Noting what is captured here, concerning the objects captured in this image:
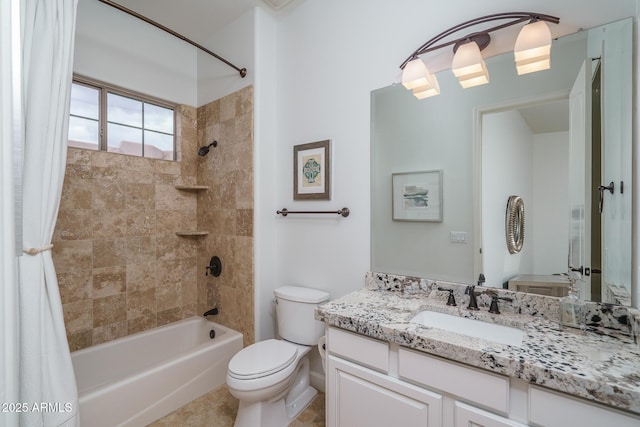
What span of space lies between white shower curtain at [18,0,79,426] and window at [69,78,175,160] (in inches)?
37.6

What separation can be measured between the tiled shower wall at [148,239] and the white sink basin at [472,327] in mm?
1354

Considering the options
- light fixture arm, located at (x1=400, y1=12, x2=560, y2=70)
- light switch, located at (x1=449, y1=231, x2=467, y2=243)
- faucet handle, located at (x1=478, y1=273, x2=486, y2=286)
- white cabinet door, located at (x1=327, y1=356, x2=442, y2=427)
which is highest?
light fixture arm, located at (x1=400, y1=12, x2=560, y2=70)

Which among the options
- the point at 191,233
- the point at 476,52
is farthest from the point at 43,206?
the point at 476,52

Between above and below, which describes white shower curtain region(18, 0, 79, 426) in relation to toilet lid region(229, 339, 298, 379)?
above

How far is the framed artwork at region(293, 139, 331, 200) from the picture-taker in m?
1.97

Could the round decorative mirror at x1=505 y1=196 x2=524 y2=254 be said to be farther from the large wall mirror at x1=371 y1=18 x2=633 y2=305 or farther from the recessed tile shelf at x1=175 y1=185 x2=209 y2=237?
the recessed tile shelf at x1=175 y1=185 x2=209 y2=237

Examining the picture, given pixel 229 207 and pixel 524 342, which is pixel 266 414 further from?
pixel 229 207

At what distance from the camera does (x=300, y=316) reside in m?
1.91

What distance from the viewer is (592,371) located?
81 centimetres

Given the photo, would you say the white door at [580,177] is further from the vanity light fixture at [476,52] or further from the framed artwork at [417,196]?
the framed artwork at [417,196]

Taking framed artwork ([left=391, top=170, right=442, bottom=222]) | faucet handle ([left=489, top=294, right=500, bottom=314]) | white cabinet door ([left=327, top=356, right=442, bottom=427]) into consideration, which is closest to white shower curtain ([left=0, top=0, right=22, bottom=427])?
white cabinet door ([left=327, top=356, right=442, bottom=427])

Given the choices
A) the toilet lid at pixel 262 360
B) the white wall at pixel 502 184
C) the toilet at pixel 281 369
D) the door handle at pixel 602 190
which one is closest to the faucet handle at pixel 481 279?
the white wall at pixel 502 184

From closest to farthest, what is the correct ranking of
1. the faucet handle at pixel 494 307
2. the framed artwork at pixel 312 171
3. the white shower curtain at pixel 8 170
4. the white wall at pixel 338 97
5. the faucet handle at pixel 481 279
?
the white shower curtain at pixel 8 170, the faucet handle at pixel 494 307, the faucet handle at pixel 481 279, the white wall at pixel 338 97, the framed artwork at pixel 312 171

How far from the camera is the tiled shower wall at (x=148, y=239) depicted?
2.05 meters
